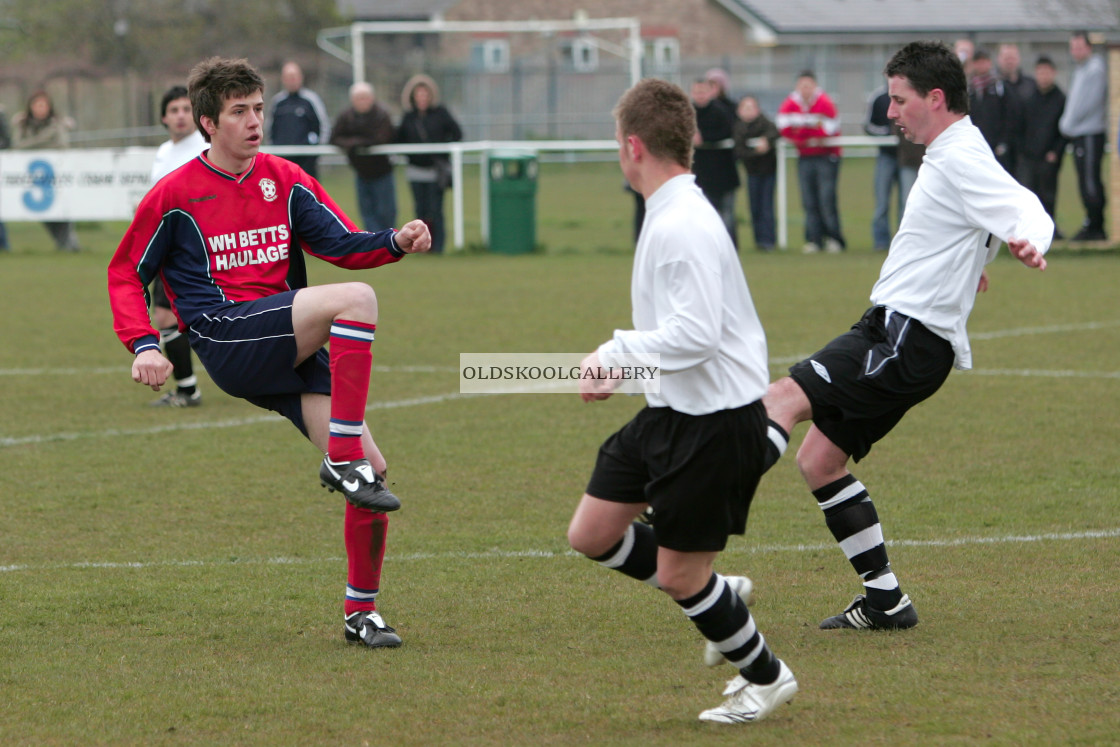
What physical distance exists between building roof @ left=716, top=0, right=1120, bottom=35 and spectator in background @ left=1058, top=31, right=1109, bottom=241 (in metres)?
38.0

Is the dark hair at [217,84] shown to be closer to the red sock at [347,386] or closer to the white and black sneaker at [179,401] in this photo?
the red sock at [347,386]

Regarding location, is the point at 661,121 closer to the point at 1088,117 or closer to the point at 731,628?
the point at 731,628

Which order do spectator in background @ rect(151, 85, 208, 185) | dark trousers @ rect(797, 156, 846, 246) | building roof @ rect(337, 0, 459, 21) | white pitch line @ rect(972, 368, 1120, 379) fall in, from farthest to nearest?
building roof @ rect(337, 0, 459, 21) < dark trousers @ rect(797, 156, 846, 246) < white pitch line @ rect(972, 368, 1120, 379) < spectator in background @ rect(151, 85, 208, 185)

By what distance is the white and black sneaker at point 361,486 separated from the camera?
14.7 feet

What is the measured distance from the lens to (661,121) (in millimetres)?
3752

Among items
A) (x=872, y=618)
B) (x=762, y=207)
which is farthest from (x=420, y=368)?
(x=762, y=207)

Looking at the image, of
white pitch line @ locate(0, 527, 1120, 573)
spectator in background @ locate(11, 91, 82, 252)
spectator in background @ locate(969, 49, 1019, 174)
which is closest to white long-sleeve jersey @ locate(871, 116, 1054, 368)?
white pitch line @ locate(0, 527, 1120, 573)

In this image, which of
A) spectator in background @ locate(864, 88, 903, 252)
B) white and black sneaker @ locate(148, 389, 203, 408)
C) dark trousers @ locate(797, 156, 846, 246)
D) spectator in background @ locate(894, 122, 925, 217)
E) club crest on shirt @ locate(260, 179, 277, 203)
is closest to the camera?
club crest on shirt @ locate(260, 179, 277, 203)

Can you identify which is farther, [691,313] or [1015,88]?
[1015,88]

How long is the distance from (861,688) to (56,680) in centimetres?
244

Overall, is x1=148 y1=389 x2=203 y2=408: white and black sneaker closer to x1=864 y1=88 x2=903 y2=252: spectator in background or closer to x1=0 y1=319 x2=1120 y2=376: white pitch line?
x1=0 y1=319 x2=1120 y2=376: white pitch line

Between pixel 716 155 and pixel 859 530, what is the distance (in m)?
13.6

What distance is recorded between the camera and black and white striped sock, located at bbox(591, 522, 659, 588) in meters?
4.05

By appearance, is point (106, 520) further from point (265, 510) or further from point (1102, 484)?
point (1102, 484)
